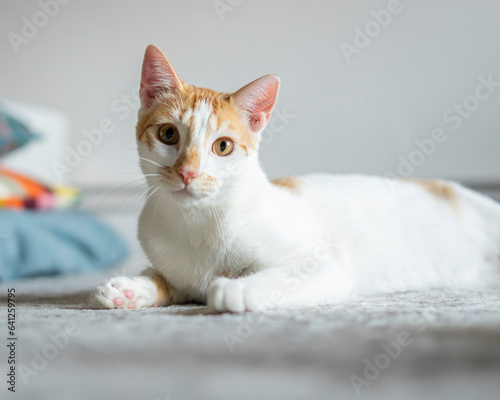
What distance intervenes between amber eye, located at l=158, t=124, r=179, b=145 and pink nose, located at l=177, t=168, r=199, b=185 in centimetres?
12

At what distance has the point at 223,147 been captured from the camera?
1083 mm

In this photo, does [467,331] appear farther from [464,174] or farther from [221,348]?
[464,174]

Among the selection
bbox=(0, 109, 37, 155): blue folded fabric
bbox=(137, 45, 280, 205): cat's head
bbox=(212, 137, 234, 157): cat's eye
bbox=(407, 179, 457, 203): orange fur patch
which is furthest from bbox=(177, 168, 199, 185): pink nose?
bbox=(0, 109, 37, 155): blue folded fabric

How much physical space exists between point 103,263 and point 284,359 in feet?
5.73

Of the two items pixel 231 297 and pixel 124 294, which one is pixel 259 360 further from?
pixel 124 294

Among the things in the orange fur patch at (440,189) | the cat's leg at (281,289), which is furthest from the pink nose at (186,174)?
the orange fur patch at (440,189)

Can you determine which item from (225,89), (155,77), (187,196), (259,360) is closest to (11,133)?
(225,89)

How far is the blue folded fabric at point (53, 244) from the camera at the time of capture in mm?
1792

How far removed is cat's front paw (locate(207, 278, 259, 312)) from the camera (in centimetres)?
86

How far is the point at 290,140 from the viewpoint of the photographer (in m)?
2.57

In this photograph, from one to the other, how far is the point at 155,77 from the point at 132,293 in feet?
1.70

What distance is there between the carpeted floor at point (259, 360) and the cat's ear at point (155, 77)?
61cm

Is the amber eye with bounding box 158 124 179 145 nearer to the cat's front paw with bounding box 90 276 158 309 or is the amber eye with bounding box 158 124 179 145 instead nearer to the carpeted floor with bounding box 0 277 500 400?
the cat's front paw with bounding box 90 276 158 309

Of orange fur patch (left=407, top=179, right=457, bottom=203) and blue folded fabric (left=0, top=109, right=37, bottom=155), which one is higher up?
orange fur patch (left=407, top=179, right=457, bottom=203)
